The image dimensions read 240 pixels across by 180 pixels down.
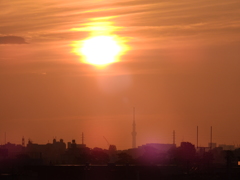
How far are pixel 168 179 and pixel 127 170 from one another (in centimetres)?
699

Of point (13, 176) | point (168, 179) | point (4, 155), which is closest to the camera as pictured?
point (13, 176)

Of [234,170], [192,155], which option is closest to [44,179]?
[234,170]

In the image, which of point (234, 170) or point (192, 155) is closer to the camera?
point (234, 170)

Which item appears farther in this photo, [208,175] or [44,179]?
[208,175]

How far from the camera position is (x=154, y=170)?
106 meters

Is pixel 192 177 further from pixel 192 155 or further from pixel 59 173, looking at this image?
pixel 192 155

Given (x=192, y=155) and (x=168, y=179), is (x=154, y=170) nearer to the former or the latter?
(x=168, y=179)

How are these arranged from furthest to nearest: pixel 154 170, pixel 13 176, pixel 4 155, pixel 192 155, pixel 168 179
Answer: pixel 192 155
pixel 4 155
pixel 154 170
pixel 168 179
pixel 13 176

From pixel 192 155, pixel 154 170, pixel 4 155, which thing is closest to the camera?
pixel 154 170

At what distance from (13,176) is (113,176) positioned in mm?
16014

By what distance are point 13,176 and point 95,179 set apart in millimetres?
13205

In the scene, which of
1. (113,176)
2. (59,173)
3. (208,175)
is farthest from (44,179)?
(208,175)

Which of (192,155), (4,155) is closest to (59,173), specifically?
(4,155)

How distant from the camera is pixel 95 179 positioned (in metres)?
98.6
